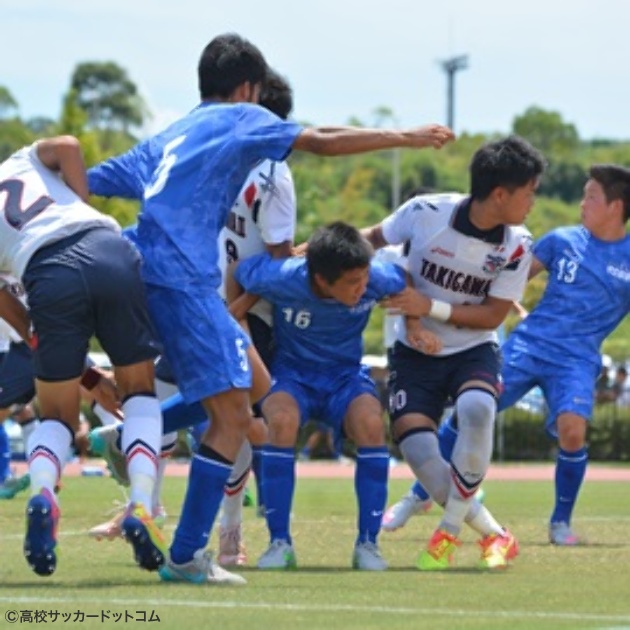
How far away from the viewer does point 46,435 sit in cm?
852

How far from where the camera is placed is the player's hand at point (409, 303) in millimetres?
10062

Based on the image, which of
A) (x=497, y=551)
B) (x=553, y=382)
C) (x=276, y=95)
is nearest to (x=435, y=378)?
(x=497, y=551)

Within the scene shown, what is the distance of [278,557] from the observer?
31.9 feet

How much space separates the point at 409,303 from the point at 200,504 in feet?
6.17

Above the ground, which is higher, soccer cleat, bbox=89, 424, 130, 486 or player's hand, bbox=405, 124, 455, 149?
player's hand, bbox=405, 124, 455, 149

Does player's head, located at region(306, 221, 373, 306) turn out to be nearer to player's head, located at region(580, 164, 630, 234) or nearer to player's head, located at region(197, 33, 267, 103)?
player's head, located at region(197, 33, 267, 103)

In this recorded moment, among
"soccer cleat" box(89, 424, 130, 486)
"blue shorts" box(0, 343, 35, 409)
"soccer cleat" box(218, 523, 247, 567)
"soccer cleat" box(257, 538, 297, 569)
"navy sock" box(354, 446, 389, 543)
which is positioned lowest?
"blue shorts" box(0, 343, 35, 409)

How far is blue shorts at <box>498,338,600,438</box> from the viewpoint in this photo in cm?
1239

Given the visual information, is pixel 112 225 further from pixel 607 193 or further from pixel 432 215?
pixel 607 193

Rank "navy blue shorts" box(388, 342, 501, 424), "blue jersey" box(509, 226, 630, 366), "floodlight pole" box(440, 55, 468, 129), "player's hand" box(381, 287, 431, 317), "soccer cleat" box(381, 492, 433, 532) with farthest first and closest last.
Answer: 1. "floodlight pole" box(440, 55, 468, 129)
2. "blue jersey" box(509, 226, 630, 366)
3. "soccer cleat" box(381, 492, 433, 532)
4. "navy blue shorts" box(388, 342, 501, 424)
5. "player's hand" box(381, 287, 431, 317)

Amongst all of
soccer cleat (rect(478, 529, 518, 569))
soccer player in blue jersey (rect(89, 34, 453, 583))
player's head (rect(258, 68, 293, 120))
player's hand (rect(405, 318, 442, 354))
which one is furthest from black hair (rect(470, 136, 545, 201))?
soccer cleat (rect(478, 529, 518, 569))

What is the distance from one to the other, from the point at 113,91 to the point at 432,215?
379 feet

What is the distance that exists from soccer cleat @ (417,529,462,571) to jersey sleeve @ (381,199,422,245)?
59.8 inches

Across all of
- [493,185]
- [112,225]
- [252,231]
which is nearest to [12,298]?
[112,225]
